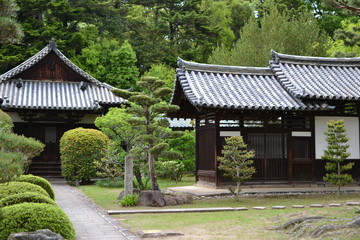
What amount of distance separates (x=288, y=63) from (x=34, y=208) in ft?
50.5

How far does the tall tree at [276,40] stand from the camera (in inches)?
1446

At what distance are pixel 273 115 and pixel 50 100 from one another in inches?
592

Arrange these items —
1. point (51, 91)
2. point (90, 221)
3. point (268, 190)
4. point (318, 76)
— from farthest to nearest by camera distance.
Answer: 1. point (51, 91)
2. point (318, 76)
3. point (268, 190)
4. point (90, 221)

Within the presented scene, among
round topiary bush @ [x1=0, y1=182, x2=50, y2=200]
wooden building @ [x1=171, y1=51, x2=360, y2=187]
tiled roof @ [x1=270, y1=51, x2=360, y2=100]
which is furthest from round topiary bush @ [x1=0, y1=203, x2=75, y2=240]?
tiled roof @ [x1=270, y1=51, x2=360, y2=100]

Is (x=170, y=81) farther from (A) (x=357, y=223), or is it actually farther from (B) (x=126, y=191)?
(A) (x=357, y=223)

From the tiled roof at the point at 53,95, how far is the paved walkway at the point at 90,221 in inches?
427

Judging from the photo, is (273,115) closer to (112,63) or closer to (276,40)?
(276,40)

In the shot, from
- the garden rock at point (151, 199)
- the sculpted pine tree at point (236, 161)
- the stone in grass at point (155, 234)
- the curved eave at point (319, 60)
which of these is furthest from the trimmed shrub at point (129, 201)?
the curved eave at point (319, 60)

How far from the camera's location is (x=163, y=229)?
1062 centimetres

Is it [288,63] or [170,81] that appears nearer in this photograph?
[288,63]

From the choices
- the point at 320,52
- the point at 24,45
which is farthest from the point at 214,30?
the point at 24,45

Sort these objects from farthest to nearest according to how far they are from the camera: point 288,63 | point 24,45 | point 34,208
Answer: point 24,45 → point 288,63 → point 34,208

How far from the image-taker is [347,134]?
63.5 ft

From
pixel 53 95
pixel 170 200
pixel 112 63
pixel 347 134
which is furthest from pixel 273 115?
pixel 112 63
